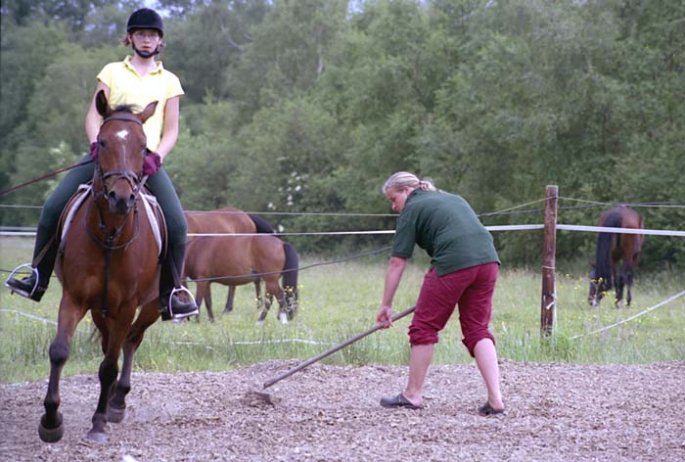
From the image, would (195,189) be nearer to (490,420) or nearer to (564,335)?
(564,335)

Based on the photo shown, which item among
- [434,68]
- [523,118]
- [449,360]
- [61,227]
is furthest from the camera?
[434,68]

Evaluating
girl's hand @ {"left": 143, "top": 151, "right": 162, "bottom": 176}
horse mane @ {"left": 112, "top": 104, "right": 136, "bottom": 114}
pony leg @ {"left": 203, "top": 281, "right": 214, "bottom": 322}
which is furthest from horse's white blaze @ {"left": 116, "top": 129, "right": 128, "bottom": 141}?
pony leg @ {"left": 203, "top": 281, "right": 214, "bottom": 322}

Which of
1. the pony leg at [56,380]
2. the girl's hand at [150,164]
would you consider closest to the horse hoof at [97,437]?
the pony leg at [56,380]

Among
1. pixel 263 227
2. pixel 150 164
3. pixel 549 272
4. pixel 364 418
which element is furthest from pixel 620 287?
pixel 150 164

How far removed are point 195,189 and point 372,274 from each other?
2096 cm

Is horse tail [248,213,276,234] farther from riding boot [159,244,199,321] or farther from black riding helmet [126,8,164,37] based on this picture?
black riding helmet [126,8,164,37]

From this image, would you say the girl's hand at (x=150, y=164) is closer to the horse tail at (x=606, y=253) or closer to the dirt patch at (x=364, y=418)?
the dirt patch at (x=364, y=418)

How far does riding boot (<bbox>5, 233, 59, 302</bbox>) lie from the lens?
6.20 m

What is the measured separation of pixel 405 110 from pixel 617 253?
623 inches

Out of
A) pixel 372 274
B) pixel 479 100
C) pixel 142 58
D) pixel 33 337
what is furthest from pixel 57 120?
pixel 142 58

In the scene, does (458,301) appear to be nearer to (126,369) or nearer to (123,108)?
(126,369)

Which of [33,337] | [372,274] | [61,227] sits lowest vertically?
[372,274]

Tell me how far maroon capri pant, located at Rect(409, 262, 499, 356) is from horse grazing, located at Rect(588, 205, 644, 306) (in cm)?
858

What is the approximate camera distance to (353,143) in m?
36.7
